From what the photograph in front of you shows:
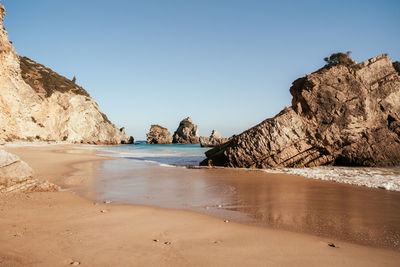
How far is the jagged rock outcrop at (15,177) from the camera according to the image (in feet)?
22.7

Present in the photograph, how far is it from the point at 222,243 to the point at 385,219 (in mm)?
4096

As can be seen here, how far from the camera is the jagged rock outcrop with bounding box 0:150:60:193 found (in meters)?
6.90

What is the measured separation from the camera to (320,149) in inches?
611

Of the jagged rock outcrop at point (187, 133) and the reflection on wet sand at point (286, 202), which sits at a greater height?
the jagged rock outcrop at point (187, 133)

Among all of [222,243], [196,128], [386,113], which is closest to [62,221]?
[222,243]

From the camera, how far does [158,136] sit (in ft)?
336

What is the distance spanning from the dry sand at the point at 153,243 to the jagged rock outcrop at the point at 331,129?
10.4 meters

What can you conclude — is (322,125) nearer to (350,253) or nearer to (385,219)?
(385,219)

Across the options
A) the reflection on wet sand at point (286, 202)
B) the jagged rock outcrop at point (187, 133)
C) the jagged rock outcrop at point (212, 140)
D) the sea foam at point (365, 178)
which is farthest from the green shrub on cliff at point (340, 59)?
the jagged rock outcrop at point (187, 133)

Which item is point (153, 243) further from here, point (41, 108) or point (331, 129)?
point (41, 108)

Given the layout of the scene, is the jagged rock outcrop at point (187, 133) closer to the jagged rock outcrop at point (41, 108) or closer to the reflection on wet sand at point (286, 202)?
the jagged rock outcrop at point (41, 108)

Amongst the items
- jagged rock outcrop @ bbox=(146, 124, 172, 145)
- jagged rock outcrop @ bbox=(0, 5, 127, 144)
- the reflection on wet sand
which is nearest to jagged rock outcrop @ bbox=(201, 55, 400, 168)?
the reflection on wet sand

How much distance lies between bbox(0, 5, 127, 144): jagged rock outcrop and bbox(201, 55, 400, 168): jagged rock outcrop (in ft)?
111

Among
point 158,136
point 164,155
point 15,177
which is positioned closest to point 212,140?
point 164,155
